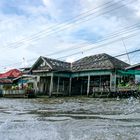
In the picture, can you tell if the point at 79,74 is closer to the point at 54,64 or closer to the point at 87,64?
the point at 87,64

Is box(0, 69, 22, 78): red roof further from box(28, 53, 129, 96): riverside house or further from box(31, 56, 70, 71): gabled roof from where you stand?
box(31, 56, 70, 71): gabled roof

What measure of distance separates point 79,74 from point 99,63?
10.8 feet

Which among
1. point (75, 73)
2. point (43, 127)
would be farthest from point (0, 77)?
point (43, 127)

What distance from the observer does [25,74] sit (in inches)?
1964

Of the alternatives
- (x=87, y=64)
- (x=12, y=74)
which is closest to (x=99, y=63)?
(x=87, y=64)

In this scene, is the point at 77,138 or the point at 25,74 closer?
the point at 77,138

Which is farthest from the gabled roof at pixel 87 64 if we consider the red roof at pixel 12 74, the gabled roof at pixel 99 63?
the red roof at pixel 12 74

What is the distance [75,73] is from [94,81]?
2615 millimetres

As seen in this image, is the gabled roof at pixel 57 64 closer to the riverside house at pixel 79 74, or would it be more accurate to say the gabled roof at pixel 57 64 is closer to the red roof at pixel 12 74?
the riverside house at pixel 79 74

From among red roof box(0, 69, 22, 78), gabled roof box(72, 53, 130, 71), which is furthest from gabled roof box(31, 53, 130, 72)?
red roof box(0, 69, 22, 78)

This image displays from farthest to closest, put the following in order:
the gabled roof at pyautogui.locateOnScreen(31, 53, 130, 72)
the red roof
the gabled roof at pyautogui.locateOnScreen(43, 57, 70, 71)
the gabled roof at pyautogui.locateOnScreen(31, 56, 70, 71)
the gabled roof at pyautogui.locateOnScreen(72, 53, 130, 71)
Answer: the red roof
the gabled roof at pyautogui.locateOnScreen(43, 57, 70, 71)
the gabled roof at pyautogui.locateOnScreen(31, 56, 70, 71)
the gabled roof at pyautogui.locateOnScreen(31, 53, 130, 72)
the gabled roof at pyautogui.locateOnScreen(72, 53, 130, 71)

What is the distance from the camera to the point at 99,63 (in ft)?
132

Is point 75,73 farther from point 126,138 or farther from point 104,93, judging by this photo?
point 126,138

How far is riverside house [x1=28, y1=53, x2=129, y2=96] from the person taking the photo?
124 feet
